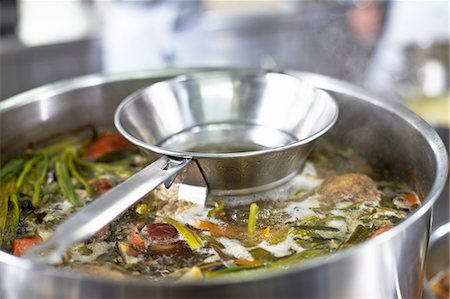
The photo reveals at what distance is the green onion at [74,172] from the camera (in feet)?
5.20

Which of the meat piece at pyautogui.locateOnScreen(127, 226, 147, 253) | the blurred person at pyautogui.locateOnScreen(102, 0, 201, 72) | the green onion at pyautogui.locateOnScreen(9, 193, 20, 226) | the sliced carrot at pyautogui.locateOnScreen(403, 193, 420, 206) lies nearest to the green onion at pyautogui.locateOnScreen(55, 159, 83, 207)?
the green onion at pyautogui.locateOnScreen(9, 193, 20, 226)

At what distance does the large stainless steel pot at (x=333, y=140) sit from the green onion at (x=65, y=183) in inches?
6.5

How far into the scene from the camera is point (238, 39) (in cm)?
429

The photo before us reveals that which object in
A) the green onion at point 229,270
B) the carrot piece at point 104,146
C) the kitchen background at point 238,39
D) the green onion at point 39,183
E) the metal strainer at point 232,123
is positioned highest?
the metal strainer at point 232,123

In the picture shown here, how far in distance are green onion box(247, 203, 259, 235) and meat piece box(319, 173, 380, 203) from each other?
188mm

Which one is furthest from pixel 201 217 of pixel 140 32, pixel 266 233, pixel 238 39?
pixel 238 39

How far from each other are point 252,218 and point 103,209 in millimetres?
383

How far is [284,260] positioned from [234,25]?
3128mm

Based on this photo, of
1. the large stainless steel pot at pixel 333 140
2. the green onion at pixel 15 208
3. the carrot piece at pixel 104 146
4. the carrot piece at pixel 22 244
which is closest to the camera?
the large stainless steel pot at pixel 333 140

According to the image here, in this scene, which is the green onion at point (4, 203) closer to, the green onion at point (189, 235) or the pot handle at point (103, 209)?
the pot handle at point (103, 209)

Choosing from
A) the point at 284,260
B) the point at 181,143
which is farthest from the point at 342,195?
the point at 181,143

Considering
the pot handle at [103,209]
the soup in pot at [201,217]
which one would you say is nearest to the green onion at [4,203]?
the soup in pot at [201,217]

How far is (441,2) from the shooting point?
12.4 ft

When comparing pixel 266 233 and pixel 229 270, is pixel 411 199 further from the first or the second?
pixel 229 270
